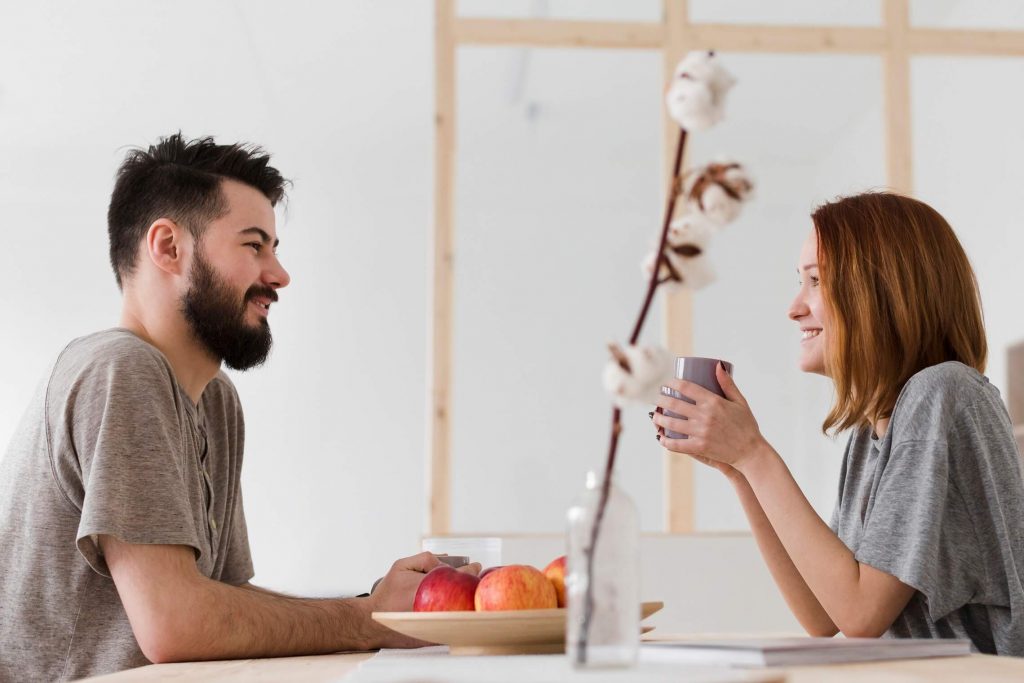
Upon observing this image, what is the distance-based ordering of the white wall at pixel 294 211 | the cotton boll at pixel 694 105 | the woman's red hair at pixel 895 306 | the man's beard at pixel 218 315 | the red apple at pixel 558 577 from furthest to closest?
the white wall at pixel 294 211 → the man's beard at pixel 218 315 → the woman's red hair at pixel 895 306 → the red apple at pixel 558 577 → the cotton boll at pixel 694 105

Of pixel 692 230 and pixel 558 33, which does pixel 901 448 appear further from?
pixel 558 33

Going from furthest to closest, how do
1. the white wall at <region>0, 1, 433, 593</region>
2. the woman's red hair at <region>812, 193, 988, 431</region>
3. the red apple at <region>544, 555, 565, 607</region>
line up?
the white wall at <region>0, 1, 433, 593</region>, the woman's red hair at <region>812, 193, 988, 431</region>, the red apple at <region>544, 555, 565, 607</region>

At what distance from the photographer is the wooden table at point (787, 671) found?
95cm

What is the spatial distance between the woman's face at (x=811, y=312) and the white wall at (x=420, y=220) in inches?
86.5

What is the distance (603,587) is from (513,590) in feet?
1.10

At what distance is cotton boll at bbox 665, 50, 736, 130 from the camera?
741mm

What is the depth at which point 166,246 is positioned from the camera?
1.87 metres

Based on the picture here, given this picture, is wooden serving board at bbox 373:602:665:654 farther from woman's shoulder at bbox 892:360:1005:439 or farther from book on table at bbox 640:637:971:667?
woman's shoulder at bbox 892:360:1005:439

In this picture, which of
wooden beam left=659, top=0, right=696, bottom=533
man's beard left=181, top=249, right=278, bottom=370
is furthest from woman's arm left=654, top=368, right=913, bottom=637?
wooden beam left=659, top=0, right=696, bottom=533

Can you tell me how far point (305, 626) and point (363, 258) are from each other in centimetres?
341

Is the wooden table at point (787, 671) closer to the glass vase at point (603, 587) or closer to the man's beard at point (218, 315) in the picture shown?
the glass vase at point (603, 587)

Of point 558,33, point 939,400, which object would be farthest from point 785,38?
point 939,400

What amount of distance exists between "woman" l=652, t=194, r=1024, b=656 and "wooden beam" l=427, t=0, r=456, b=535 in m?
2.30

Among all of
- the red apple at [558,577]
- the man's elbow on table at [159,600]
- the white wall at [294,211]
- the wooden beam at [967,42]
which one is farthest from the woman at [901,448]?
the white wall at [294,211]
